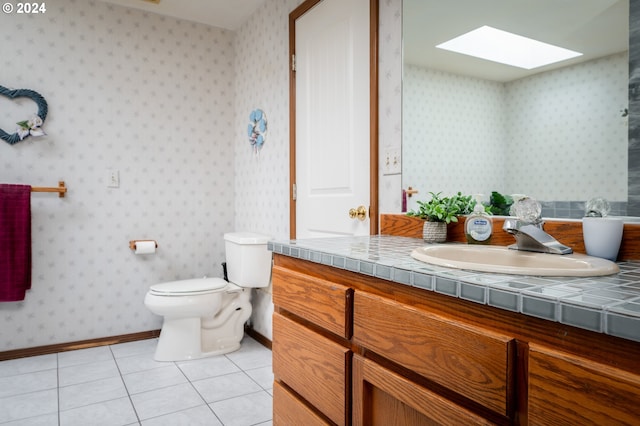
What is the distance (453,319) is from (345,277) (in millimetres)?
382

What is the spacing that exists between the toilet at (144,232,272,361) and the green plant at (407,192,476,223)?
1.29 meters

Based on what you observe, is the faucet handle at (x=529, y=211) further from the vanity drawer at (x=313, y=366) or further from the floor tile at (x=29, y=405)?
the floor tile at (x=29, y=405)

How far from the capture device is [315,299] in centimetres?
122

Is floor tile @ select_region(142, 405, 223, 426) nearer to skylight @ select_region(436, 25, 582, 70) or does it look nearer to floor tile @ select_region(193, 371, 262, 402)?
floor tile @ select_region(193, 371, 262, 402)

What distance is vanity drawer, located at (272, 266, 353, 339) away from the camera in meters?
1.09

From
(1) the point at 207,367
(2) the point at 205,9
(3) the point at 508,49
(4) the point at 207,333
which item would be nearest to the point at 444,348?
(3) the point at 508,49

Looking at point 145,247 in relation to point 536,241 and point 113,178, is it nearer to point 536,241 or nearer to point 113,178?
point 113,178

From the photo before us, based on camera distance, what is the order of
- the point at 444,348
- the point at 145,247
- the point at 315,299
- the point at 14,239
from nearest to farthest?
the point at 444,348, the point at 315,299, the point at 14,239, the point at 145,247

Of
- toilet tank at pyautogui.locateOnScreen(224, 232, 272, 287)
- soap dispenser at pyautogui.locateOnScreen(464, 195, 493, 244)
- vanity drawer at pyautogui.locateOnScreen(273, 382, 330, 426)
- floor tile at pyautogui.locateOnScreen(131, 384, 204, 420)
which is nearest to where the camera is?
vanity drawer at pyautogui.locateOnScreen(273, 382, 330, 426)

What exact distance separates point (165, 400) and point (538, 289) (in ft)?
6.67

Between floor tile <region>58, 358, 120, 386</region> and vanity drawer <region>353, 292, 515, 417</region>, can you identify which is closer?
vanity drawer <region>353, 292, 515, 417</region>

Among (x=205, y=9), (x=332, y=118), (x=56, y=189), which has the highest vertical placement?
(x=205, y=9)

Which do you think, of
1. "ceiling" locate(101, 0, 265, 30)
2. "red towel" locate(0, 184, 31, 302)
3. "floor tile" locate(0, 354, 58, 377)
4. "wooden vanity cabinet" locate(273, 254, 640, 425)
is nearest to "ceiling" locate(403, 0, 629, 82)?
→ "wooden vanity cabinet" locate(273, 254, 640, 425)

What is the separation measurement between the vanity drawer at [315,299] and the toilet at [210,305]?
3.83 feet
